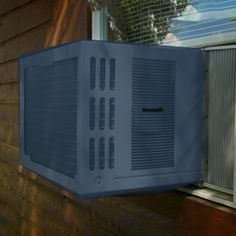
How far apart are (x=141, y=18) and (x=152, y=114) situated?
28.3 inches

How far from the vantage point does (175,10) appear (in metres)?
1.85

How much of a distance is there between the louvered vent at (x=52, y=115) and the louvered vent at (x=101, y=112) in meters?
0.07

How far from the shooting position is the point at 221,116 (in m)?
1.53

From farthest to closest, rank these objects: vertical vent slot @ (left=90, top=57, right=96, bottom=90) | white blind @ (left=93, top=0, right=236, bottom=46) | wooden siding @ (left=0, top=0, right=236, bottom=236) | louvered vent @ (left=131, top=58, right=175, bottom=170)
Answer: wooden siding @ (left=0, top=0, right=236, bottom=236) → white blind @ (left=93, top=0, right=236, bottom=46) → louvered vent @ (left=131, top=58, right=175, bottom=170) → vertical vent slot @ (left=90, top=57, right=96, bottom=90)

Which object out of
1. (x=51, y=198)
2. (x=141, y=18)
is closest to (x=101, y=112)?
(x=141, y=18)

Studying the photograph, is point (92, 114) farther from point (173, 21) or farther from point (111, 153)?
point (173, 21)

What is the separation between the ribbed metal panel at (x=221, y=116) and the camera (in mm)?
1488

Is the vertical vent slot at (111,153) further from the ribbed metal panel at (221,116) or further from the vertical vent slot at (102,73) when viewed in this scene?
the ribbed metal panel at (221,116)

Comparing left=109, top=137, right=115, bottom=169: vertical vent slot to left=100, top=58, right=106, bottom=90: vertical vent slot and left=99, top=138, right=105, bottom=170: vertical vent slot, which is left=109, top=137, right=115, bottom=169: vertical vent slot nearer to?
left=99, top=138, right=105, bottom=170: vertical vent slot

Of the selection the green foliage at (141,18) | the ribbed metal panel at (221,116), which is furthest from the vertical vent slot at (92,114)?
the green foliage at (141,18)

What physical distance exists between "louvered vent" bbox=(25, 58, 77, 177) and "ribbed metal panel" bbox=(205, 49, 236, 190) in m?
0.47

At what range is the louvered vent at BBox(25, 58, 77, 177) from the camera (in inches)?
55.8

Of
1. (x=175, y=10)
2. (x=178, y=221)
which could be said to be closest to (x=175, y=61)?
(x=175, y=10)

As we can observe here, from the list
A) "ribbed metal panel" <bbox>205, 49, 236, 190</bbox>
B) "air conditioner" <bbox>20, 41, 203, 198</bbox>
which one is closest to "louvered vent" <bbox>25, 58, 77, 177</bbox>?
"air conditioner" <bbox>20, 41, 203, 198</bbox>
